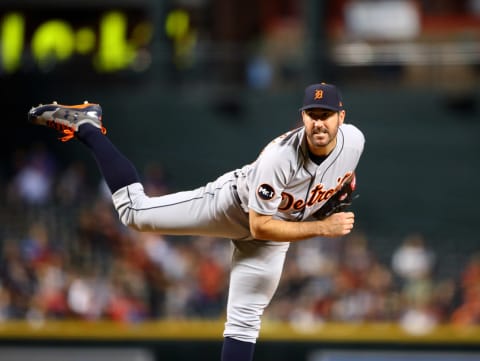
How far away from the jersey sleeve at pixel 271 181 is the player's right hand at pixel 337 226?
0.27 metres

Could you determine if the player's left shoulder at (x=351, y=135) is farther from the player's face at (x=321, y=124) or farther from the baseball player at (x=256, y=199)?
the player's face at (x=321, y=124)

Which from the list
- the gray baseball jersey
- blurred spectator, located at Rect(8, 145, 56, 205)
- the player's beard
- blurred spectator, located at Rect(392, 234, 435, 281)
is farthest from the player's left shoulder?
blurred spectator, located at Rect(8, 145, 56, 205)

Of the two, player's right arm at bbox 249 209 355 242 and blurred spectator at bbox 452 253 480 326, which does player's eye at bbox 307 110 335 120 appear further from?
blurred spectator at bbox 452 253 480 326

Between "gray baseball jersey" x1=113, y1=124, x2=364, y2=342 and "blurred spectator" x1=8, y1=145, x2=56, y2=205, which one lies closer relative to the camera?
"gray baseball jersey" x1=113, y1=124, x2=364, y2=342

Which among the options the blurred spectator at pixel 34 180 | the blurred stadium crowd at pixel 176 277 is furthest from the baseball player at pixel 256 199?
the blurred spectator at pixel 34 180

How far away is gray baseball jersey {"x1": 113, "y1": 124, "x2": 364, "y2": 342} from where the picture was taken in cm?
544

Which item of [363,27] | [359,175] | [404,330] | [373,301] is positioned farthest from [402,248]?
[363,27]

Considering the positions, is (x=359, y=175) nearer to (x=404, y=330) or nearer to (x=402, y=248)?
(x=402, y=248)

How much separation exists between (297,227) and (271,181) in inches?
10.5

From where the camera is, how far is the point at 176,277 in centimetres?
1245

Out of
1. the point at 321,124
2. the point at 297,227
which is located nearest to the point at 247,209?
the point at 297,227

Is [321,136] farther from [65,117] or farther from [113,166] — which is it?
[65,117]

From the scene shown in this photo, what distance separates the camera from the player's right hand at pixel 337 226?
524 cm

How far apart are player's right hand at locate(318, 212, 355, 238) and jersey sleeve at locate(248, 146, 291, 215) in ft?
0.88
